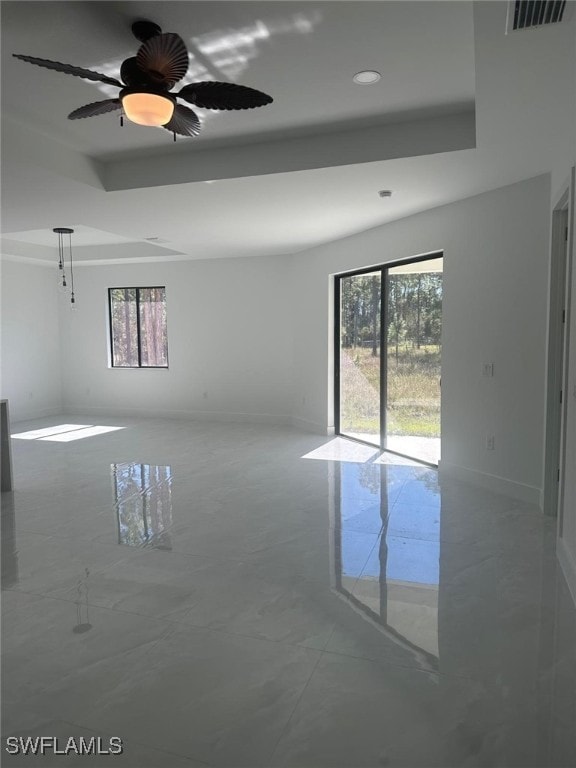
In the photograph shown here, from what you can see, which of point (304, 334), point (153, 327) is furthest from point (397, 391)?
point (153, 327)

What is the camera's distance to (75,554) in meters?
3.35

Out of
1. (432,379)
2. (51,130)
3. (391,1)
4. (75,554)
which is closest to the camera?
(391,1)

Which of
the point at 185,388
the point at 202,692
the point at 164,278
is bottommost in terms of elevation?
the point at 202,692

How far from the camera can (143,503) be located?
438 centimetres

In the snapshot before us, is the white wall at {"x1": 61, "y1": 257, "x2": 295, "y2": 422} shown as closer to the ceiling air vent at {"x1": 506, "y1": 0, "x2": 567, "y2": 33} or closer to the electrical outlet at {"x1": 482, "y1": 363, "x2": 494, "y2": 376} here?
the electrical outlet at {"x1": 482, "y1": 363, "x2": 494, "y2": 376}

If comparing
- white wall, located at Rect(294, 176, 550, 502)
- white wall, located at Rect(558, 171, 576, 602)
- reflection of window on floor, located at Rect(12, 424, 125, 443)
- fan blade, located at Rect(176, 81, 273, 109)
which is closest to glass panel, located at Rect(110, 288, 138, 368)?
reflection of window on floor, located at Rect(12, 424, 125, 443)

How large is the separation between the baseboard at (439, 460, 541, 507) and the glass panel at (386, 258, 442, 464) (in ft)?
1.39

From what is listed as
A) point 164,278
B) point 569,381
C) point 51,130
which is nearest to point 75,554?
point 51,130

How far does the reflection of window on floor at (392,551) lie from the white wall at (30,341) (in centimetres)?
624

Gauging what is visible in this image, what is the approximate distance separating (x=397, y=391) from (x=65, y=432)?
4958 millimetres

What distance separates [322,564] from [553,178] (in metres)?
3.15

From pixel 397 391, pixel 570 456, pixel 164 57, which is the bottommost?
pixel 570 456

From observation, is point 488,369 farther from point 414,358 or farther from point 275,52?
point 275,52

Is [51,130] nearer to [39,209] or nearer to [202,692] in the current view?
[39,209]
